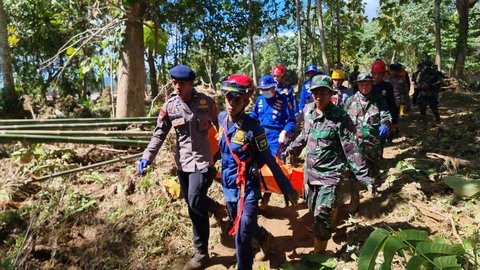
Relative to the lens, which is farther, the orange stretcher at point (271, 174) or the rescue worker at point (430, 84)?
the rescue worker at point (430, 84)

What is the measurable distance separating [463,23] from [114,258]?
13.9 m

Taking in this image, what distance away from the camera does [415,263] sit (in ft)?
4.10

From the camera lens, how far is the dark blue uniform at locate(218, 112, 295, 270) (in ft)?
10.6

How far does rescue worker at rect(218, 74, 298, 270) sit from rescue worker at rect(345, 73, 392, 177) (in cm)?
195

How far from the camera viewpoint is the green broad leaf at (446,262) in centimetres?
119

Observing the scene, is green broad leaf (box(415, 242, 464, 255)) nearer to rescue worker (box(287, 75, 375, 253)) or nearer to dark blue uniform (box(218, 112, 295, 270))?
dark blue uniform (box(218, 112, 295, 270))

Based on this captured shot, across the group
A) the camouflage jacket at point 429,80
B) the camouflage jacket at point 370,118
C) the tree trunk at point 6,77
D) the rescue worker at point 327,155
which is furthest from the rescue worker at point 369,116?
the tree trunk at point 6,77

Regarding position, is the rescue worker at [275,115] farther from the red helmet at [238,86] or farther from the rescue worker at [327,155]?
the red helmet at [238,86]

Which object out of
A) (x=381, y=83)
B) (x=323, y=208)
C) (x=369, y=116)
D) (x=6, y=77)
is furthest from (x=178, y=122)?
(x=6, y=77)

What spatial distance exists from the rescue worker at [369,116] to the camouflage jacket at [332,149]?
4.30 ft

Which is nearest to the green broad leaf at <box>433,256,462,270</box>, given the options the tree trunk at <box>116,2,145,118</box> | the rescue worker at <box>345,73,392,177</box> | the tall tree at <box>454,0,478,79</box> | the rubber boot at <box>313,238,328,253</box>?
the rubber boot at <box>313,238,328,253</box>

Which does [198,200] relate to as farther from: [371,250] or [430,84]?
[430,84]

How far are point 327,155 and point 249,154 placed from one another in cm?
73

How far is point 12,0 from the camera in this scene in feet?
46.1
